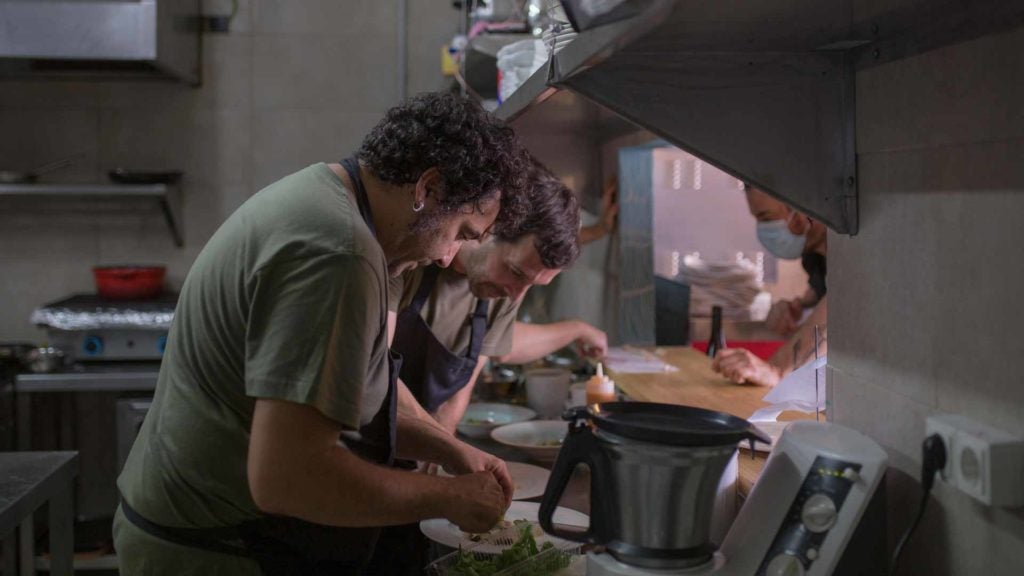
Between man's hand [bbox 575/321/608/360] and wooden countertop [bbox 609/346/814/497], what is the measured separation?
8.2 inches

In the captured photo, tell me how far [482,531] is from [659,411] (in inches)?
18.2

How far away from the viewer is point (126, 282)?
4168 mm

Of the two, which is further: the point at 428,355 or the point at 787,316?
the point at 787,316

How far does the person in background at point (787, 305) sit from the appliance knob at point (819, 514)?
1128mm

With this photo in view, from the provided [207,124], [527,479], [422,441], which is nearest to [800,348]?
[527,479]

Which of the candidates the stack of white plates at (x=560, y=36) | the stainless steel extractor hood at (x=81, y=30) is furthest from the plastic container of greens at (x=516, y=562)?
the stainless steel extractor hood at (x=81, y=30)

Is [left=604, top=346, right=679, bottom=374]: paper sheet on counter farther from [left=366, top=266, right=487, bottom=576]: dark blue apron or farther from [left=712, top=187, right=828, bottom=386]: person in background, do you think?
[left=366, top=266, right=487, bottom=576]: dark blue apron

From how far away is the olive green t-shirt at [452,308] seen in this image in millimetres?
2539

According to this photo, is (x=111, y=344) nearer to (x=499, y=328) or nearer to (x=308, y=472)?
(x=499, y=328)

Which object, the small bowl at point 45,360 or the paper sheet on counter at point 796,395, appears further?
the small bowl at point 45,360

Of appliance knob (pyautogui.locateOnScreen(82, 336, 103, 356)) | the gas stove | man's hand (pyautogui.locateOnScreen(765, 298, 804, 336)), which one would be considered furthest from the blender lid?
appliance knob (pyautogui.locateOnScreen(82, 336, 103, 356))

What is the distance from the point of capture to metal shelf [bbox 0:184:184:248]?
4.06 m

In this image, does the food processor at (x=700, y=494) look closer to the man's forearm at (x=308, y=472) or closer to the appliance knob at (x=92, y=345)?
the man's forearm at (x=308, y=472)

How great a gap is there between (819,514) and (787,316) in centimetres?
276
